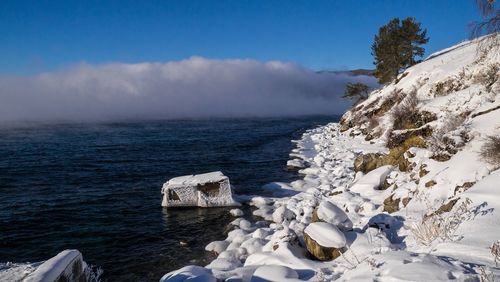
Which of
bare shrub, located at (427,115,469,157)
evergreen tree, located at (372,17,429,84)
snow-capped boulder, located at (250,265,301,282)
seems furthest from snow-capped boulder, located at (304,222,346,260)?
evergreen tree, located at (372,17,429,84)

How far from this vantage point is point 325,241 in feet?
26.0

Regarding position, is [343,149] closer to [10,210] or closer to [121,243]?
[121,243]

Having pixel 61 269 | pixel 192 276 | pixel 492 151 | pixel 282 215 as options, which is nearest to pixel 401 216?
pixel 492 151

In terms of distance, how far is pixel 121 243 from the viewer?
11.0m

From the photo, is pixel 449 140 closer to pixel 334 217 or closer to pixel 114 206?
pixel 334 217

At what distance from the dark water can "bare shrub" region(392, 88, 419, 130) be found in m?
6.50

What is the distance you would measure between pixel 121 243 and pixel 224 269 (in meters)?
4.33

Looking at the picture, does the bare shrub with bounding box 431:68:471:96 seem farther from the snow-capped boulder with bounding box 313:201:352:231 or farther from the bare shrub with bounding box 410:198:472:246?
the bare shrub with bounding box 410:198:472:246

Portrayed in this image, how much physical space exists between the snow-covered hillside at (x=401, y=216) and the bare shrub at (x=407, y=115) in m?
0.09

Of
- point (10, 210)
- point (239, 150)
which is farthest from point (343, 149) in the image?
point (10, 210)

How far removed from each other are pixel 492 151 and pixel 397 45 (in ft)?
111

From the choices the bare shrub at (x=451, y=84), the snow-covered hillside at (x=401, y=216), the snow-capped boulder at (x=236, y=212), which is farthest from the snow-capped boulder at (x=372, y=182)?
the bare shrub at (x=451, y=84)

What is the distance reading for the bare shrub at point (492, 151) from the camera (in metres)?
8.16

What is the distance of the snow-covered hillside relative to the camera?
207 inches
